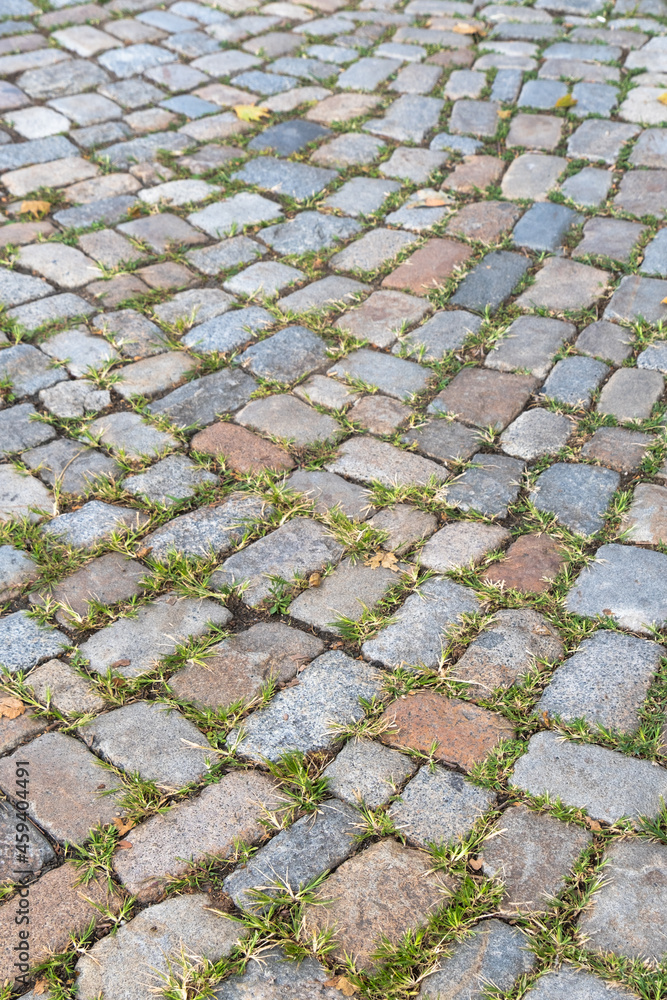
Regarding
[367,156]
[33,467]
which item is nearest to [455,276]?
[367,156]

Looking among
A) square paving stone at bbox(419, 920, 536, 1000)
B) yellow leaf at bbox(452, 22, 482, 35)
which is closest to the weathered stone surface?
square paving stone at bbox(419, 920, 536, 1000)

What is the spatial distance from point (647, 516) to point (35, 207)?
270 centimetres

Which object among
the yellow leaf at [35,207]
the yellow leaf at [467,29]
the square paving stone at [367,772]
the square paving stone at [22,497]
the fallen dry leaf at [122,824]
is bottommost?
the fallen dry leaf at [122,824]

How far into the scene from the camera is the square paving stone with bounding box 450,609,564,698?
203 cm

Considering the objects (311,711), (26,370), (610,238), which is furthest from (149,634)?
(610,238)

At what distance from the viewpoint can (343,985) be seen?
1549 millimetres

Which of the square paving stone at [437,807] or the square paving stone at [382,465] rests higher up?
the square paving stone at [382,465]

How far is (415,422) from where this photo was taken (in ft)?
8.89

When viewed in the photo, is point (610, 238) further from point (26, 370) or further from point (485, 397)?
point (26, 370)

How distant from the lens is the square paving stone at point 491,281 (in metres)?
3.14

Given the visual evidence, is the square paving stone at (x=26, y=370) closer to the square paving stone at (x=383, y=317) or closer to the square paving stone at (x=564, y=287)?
the square paving stone at (x=383, y=317)

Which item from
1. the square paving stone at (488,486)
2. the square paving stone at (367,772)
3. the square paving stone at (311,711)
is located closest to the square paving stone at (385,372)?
the square paving stone at (488,486)

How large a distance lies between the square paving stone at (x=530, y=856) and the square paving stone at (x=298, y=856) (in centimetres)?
29

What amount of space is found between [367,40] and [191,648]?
4.00 m
